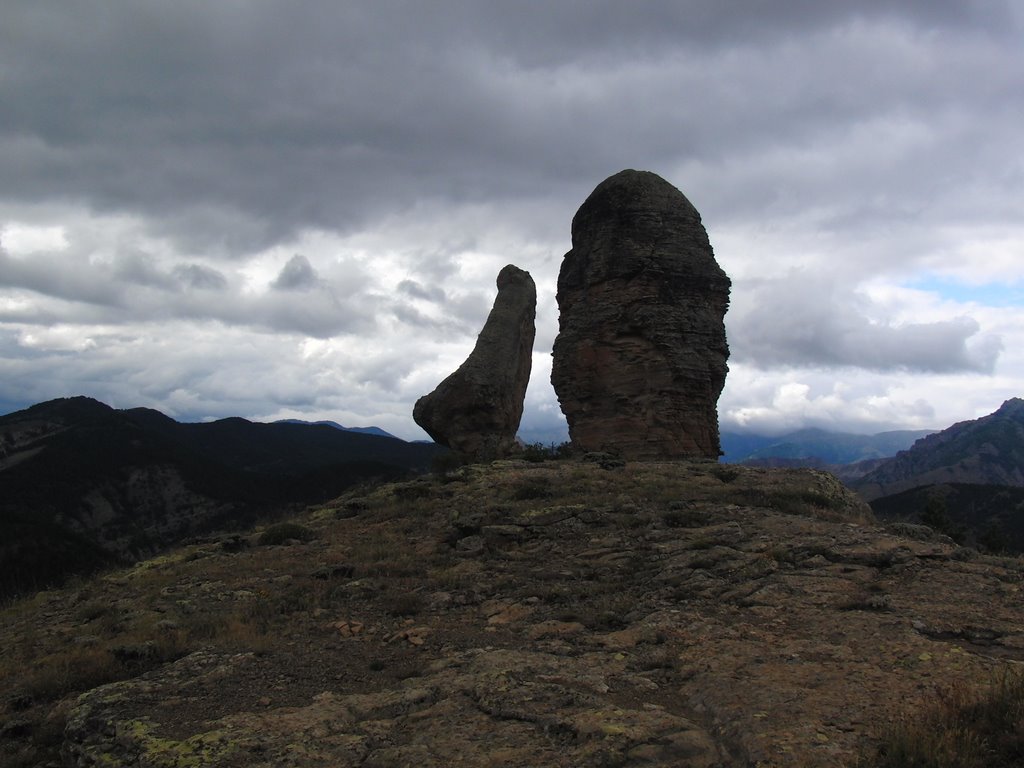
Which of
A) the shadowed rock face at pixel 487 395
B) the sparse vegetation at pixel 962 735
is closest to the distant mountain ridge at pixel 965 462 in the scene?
the shadowed rock face at pixel 487 395

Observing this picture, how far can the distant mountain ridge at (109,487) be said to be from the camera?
141 ft

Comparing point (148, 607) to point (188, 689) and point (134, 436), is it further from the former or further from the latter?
point (134, 436)

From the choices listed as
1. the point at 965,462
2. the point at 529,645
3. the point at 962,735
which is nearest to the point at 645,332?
the point at 529,645

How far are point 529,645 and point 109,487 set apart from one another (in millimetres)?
72659

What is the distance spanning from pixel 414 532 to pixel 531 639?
6.74 metres

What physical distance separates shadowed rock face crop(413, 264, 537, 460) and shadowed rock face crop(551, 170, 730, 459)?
3137mm

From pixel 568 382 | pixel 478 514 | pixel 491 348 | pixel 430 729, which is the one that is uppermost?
pixel 491 348

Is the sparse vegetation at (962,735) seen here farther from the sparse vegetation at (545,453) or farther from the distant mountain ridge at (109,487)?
the distant mountain ridge at (109,487)

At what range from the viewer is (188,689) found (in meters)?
7.20

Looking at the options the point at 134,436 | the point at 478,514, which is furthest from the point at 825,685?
the point at 134,436

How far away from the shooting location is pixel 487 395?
2672cm

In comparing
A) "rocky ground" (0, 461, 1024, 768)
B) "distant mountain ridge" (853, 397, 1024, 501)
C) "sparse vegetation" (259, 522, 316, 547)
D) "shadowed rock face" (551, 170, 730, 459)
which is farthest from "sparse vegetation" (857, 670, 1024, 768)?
"distant mountain ridge" (853, 397, 1024, 501)

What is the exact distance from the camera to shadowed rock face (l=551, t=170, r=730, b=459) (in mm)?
22750

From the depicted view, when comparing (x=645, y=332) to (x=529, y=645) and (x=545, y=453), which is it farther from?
(x=529, y=645)
